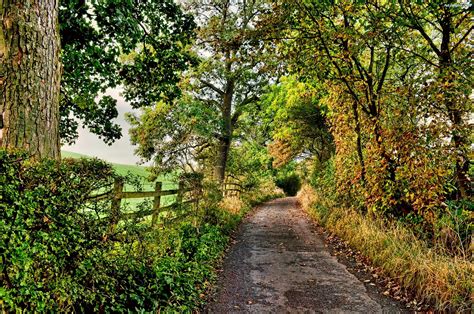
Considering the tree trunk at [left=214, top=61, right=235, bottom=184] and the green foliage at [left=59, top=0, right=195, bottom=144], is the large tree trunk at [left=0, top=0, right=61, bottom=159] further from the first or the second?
the tree trunk at [left=214, top=61, right=235, bottom=184]

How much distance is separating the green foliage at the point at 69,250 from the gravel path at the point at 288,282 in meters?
1.09

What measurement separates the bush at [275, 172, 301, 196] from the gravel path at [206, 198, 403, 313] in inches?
1186

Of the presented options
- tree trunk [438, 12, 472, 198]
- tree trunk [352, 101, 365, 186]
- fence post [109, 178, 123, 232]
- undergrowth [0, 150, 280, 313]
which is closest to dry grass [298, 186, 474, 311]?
tree trunk [352, 101, 365, 186]

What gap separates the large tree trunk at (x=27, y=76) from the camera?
13.0 feet

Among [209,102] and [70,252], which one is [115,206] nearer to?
[70,252]

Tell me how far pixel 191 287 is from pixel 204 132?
390 inches

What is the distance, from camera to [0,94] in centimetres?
394

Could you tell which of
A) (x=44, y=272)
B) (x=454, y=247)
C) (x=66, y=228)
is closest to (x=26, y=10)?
(x=66, y=228)

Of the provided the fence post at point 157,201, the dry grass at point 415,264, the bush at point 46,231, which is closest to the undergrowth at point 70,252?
the bush at point 46,231

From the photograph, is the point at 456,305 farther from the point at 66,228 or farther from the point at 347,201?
the point at 347,201

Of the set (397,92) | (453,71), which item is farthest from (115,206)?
(453,71)

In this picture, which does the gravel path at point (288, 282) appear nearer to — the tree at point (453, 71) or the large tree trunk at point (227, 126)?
the tree at point (453, 71)

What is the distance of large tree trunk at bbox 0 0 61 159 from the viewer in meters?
3.97

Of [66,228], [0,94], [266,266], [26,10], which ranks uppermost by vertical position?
[26,10]
